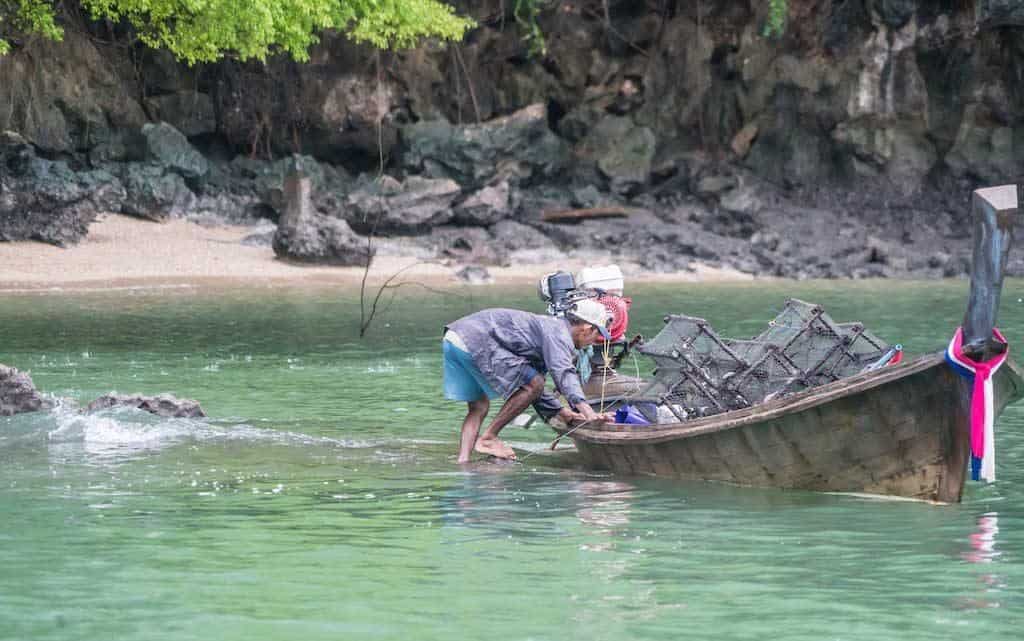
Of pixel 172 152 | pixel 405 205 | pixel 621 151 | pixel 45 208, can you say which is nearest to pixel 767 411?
pixel 45 208

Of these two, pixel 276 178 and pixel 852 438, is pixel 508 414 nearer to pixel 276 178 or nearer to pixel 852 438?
pixel 852 438

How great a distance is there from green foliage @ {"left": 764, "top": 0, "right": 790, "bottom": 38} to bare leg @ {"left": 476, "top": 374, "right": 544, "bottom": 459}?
70.9 feet

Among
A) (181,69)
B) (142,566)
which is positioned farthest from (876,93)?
(142,566)

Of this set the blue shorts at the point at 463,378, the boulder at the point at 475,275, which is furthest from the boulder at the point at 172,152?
the blue shorts at the point at 463,378

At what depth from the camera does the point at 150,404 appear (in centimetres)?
1177

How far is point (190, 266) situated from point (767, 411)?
19.4 meters

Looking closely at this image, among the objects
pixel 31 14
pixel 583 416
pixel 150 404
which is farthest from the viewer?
pixel 31 14

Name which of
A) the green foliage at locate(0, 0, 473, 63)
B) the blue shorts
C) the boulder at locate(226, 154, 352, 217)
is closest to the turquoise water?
the blue shorts

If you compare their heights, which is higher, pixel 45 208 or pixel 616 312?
pixel 616 312

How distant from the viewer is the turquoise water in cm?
611

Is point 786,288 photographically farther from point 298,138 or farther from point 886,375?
point 886,375

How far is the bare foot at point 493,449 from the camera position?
10352mm

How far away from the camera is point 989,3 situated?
97.1 ft

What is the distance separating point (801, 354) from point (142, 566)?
511 cm
